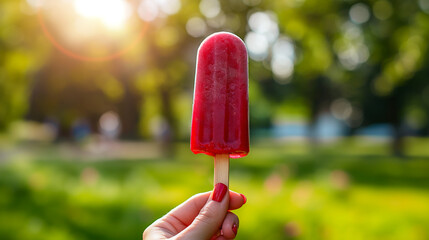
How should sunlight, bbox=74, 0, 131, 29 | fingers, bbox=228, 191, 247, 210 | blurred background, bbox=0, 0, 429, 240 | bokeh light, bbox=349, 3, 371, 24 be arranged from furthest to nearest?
1. bokeh light, bbox=349, 3, 371, 24
2. sunlight, bbox=74, 0, 131, 29
3. blurred background, bbox=0, 0, 429, 240
4. fingers, bbox=228, 191, 247, 210

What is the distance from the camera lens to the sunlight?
11906mm

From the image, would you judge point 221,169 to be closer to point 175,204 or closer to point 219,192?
point 219,192

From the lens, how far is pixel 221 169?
84.1 inches

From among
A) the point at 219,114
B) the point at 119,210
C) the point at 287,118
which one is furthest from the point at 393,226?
the point at 287,118

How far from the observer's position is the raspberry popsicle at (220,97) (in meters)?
2.27

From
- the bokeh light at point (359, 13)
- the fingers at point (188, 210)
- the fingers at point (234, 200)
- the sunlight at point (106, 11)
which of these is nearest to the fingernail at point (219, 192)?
the fingers at point (234, 200)

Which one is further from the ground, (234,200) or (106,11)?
(106,11)

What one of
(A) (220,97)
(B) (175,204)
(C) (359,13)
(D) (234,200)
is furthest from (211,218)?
(C) (359,13)

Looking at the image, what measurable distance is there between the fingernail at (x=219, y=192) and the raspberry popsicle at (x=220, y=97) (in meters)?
0.20

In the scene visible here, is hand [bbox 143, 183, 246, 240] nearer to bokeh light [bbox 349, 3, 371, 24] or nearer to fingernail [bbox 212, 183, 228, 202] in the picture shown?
fingernail [bbox 212, 183, 228, 202]

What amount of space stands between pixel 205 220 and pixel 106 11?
11936 millimetres

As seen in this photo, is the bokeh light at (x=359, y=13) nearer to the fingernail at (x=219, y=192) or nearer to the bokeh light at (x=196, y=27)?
the bokeh light at (x=196, y=27)

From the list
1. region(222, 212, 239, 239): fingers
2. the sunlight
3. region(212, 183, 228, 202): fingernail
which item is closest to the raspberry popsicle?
region(212, 183, 228, 202): fingernail

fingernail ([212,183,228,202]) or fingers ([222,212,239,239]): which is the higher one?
fingernail ([212,183,228,202])
